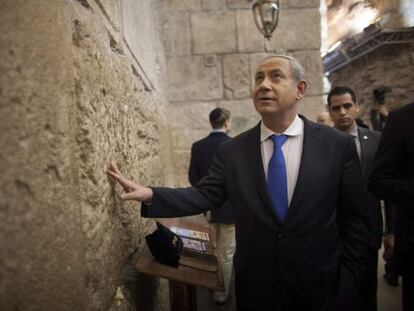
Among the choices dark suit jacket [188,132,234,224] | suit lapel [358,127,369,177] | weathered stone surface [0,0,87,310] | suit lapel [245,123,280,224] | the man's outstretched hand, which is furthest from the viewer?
→ dark suit jacket [188,132,234,224]

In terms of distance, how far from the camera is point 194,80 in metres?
4.30

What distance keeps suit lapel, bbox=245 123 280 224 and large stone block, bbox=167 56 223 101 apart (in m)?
2.95

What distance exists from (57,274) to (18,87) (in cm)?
47

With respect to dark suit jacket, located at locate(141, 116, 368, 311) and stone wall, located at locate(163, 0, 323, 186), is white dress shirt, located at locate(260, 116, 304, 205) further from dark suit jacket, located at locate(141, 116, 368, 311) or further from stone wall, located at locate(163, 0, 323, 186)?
stone wall, located at locate(163, 0, 323, 186)

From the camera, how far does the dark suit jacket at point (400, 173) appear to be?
4.54 ft

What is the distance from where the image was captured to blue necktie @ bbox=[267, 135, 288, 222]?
1.28m

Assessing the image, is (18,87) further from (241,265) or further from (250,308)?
(250,308)

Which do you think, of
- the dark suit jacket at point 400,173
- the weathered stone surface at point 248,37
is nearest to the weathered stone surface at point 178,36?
the weathered stone surface at point 248,37

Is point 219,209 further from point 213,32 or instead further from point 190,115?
point 213,32

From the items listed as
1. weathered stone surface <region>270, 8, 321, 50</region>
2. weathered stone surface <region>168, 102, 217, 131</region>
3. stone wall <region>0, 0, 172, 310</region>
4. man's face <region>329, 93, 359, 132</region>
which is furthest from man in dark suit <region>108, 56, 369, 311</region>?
weathered stone surface <region>270, 8, 321, 50</region>

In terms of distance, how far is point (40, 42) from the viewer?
0.75 m

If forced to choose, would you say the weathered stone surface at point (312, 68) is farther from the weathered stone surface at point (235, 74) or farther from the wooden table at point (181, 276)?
the wooden table at point (181, 276)

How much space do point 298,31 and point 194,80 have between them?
165cm

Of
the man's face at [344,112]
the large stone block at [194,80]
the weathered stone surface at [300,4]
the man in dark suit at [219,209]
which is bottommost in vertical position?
the man in dark suit at [219,209]
